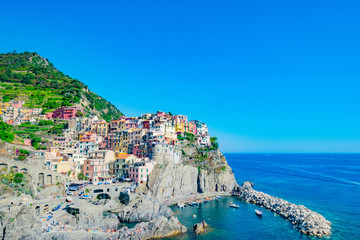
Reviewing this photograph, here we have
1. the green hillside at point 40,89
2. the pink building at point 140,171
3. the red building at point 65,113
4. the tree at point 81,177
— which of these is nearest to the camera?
the tree at point 81,177

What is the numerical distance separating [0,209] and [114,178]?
29020 millimetres

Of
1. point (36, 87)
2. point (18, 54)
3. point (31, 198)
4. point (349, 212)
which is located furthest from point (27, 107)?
point (349, 212)

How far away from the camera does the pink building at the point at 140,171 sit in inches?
2418

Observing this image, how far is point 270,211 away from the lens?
5688 centimetres

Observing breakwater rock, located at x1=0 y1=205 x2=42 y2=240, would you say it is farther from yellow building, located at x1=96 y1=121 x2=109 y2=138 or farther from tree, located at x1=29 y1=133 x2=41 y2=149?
yellow building, located at x1=96 y1=121 x2=109 y2=138

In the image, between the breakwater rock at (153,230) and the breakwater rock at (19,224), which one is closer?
the breakwater rock at (19,224)

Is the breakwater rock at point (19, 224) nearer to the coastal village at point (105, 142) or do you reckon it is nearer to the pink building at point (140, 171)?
the coastal village at point (105, 142)

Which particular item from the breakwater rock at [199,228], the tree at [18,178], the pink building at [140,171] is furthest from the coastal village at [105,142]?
the breakwater rock at [199,228]

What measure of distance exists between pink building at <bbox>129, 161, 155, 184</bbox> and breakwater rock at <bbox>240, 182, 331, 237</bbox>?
27.4 metres

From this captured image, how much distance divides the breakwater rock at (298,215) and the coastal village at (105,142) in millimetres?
24427

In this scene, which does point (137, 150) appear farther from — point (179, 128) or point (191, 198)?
point (191, 198)

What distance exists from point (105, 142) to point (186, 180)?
30464 mm

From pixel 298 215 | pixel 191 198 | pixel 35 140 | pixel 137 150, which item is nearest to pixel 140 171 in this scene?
pixel 137 150

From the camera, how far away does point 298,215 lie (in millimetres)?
49688
